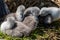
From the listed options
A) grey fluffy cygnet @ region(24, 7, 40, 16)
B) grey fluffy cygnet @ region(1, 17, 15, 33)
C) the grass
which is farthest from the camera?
grey fluffy cygnet @ region(24, 7, 40, 16)

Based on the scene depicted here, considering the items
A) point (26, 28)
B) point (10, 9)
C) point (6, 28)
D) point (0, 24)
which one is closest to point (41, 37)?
point (26, 28)

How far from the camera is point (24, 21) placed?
3.95 meters

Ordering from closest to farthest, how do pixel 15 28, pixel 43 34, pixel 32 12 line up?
pixel 15 28
pixel 43 34
pixel 32 12

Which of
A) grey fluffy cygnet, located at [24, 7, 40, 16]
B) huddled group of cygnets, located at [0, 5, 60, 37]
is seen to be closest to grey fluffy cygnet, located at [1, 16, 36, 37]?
huddled group of cygnets, located at [0, 5, 60, 37]

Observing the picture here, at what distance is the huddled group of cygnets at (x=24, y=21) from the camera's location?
3.74 metres

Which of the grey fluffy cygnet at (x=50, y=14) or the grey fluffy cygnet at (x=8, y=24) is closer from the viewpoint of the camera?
the grey fluffy cygnet at (x=8, y=24)

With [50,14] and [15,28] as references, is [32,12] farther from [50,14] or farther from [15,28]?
[15,28]

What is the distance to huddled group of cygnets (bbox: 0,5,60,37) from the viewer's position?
3.74 m

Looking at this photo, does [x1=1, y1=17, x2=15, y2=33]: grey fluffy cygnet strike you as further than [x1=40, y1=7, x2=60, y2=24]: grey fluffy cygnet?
No

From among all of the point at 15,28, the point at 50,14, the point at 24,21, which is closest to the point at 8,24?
the point at 15,28

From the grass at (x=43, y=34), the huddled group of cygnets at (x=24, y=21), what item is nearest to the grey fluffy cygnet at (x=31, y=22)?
the huddled group of cygnets at (x=24, y=21)

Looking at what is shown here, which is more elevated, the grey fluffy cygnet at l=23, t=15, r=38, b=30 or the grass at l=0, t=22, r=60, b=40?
the grey fluffy cygnet at l=23, t=15, r=38, b=30

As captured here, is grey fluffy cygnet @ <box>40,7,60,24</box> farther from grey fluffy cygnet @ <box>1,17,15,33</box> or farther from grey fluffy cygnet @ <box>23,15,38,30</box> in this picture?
grey fluffy cygnet @ <box>1,17,15,33</box>

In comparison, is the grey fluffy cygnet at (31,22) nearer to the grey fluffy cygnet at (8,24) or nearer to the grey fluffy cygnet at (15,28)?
the grey fluffy cygnet at (15,28)
